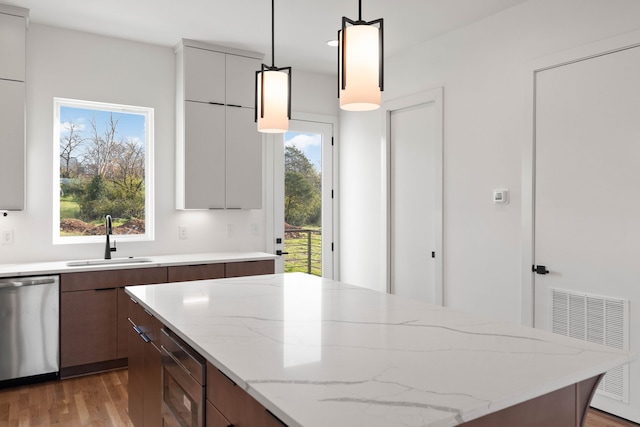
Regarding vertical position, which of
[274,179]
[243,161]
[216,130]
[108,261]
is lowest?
[108,261]

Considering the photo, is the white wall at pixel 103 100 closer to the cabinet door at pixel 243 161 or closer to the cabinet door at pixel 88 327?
the cabinet door at pixel 243 161

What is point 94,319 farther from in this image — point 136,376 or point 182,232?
point 136,376

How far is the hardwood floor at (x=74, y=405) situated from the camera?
286cm

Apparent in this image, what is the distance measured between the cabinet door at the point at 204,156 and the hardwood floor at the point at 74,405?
1.59 m

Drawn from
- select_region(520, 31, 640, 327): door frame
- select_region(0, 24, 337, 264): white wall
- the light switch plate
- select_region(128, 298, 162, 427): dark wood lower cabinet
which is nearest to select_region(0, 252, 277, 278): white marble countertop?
select_region(0, 24, 337, 264): white wall

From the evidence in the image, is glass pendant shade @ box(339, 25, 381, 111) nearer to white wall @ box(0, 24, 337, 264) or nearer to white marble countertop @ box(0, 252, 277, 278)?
white marble countertop @ box(0, 252, 277, 278)

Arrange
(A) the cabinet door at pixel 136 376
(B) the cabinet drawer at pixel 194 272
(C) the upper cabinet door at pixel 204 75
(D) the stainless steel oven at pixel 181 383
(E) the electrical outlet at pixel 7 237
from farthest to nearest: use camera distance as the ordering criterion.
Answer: (C) the upper cabinet door at pixel 204 75 < (B) the cabinet drawer at pixel 194 272 < (E) the electrical outlet at pixel 7 237 < (A) the cabinet door at pixel 136 376 < (D) the stainless steel oven at pixel 181 383

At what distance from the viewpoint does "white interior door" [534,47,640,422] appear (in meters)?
2.80

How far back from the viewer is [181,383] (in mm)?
1792

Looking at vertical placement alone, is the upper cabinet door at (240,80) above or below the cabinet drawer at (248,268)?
above

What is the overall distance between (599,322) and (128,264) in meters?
3.35

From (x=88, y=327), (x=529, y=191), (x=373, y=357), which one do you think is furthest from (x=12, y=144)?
(x=529, y=191)

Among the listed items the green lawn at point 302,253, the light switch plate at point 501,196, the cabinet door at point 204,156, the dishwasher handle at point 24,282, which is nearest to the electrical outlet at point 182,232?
the cabinet door at point 204,156

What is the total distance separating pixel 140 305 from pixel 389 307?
1.24 metres
